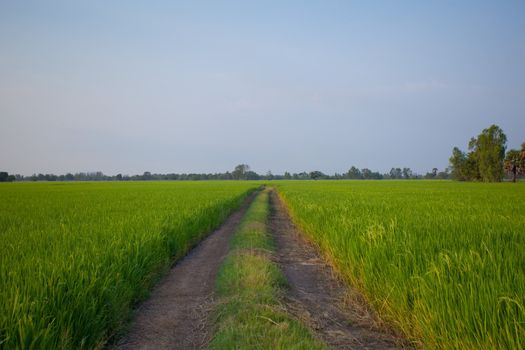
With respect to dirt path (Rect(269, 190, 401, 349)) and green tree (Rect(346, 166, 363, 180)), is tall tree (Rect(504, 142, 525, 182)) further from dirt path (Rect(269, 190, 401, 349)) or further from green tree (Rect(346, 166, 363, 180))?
green tree (Rect(346, 166, 363, 180))

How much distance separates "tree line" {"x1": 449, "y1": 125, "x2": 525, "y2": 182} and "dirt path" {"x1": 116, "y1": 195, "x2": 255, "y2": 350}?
7619cm

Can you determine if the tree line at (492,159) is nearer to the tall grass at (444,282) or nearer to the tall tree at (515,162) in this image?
the tall tree at (515,162)

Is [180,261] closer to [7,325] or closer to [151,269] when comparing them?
[151,269]

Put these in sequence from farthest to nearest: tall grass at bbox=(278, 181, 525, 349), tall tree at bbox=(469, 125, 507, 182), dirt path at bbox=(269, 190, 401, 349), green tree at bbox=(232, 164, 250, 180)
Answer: green tree at bbox=(232, 164, 250, 180) → tall tree at bbox=(469, 125, 507, 182) → dirt path at bbox=(269, 190, 401, 349) → tall grass at bbox=(278, 181, 525, 349)

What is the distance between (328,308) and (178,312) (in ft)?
7.37

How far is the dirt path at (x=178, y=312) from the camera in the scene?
387cm

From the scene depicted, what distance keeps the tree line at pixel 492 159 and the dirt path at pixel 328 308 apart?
7428 centimetres

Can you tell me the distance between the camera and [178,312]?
186 inches

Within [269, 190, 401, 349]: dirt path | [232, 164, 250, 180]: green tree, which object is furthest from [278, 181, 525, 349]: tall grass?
[232, 164, 250, 180]: green tree

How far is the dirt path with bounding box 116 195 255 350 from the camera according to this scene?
3.87 meters

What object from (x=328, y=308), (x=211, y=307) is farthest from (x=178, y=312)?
(x=328, y=308)

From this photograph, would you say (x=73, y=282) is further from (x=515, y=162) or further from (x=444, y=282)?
(x=515, y=162)

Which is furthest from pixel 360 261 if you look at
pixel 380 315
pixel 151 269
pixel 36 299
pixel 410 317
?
pixel 36 299

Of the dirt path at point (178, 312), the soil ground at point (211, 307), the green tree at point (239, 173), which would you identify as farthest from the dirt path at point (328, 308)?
the green tree at point (239, 173)
